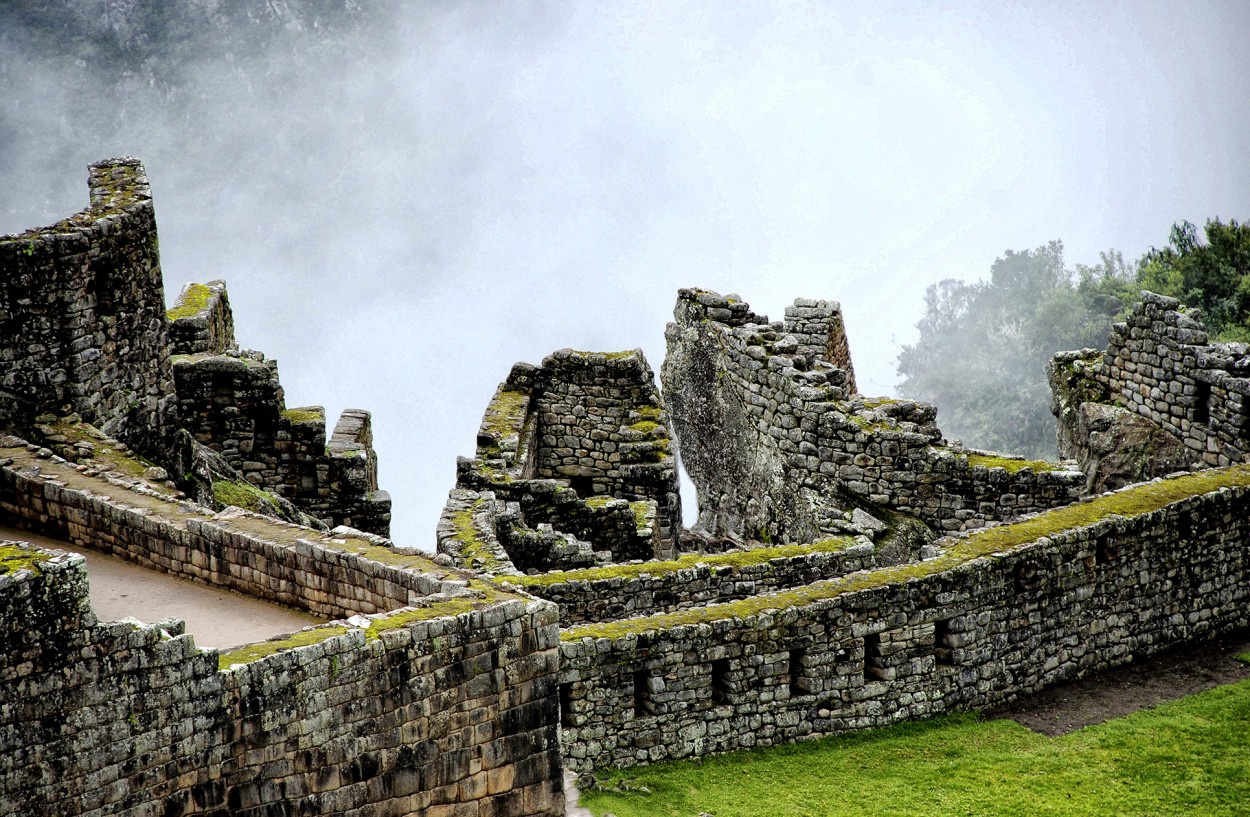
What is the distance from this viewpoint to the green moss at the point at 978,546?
14.2 metres

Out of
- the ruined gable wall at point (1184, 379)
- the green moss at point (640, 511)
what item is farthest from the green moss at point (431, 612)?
the ruined gable wall at point (1184, 379)

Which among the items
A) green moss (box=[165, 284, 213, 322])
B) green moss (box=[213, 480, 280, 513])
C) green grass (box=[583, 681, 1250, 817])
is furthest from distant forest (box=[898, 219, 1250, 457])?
green moss (box=[213, 480, 280, 513])

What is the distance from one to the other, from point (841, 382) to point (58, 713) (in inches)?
536

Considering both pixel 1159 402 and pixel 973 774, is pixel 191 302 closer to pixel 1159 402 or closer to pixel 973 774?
pixel 1159 402

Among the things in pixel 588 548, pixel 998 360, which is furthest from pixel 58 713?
pixel 998 360

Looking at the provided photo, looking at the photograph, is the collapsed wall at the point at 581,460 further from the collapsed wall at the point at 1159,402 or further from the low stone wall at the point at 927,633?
the collapsed wall at the point at 1159,402

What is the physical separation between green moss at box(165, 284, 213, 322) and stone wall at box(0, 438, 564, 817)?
11.2 meters

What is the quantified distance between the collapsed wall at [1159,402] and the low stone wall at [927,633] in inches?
147

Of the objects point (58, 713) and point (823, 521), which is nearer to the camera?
point (58, 713)

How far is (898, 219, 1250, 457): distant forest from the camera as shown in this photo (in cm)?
4181

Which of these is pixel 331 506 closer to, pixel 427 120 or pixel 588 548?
pixel 588 548

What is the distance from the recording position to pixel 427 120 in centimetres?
13700

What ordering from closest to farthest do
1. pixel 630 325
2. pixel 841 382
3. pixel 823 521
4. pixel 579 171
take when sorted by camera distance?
pixel 823 521, pixel 841 382, pixel 630 325, pixel 579 171

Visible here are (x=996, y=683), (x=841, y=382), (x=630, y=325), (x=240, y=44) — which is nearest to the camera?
(x=996, y=683)
